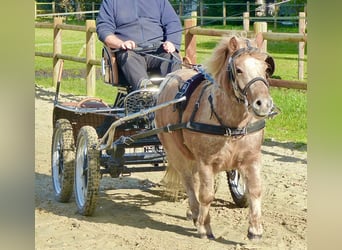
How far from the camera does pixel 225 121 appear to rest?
327 cm

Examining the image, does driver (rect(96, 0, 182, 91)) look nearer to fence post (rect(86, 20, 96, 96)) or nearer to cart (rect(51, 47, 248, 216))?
cart (rect(51, 47, 248, 216))

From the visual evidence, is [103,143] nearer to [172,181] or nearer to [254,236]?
[172,181]

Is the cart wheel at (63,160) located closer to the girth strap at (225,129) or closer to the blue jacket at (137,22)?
the blue jacket at (137,22)

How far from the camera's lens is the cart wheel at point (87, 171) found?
405cm

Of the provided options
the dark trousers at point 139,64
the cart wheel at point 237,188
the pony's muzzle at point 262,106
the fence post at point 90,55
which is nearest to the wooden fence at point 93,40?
the fence post at point 90,55

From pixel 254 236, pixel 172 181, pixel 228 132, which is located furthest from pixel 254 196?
pixel 172 181

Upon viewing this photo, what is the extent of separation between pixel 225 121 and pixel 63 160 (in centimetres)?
177

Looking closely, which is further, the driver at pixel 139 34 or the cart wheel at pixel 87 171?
the driver at pixel 139 34

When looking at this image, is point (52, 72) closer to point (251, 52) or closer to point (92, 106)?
point (92, 106)

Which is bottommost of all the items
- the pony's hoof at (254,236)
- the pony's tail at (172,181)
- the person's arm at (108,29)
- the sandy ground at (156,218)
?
the sandy ground at (156,218)

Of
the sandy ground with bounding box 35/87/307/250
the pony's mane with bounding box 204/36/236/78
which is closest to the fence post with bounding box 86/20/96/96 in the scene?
the sandy ground with bounding box 35/87/307/250

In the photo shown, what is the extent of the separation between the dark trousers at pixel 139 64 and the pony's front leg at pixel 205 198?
1.13 metres

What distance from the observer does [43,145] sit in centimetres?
711
